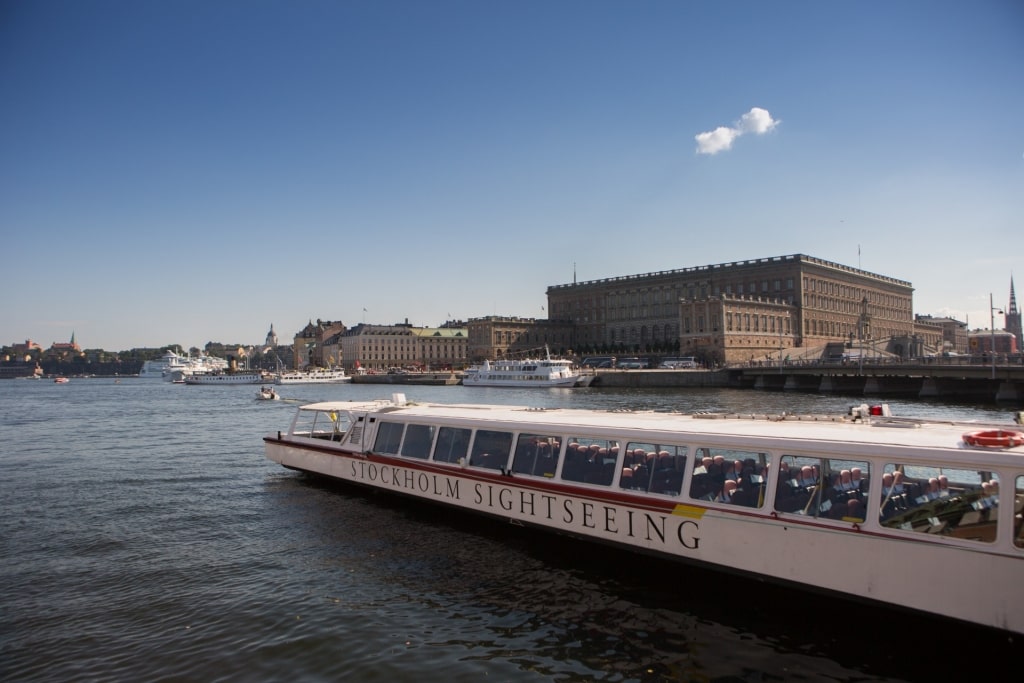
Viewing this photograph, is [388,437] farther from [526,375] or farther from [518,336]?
[518,336]

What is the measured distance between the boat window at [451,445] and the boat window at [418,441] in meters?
0.36

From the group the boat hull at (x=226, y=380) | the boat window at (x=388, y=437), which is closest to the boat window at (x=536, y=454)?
the boat window at (x=388, y=437)

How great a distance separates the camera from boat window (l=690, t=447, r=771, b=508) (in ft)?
35.6

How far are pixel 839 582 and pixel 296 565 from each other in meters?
9.55

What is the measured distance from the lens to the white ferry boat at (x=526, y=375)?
102 meters

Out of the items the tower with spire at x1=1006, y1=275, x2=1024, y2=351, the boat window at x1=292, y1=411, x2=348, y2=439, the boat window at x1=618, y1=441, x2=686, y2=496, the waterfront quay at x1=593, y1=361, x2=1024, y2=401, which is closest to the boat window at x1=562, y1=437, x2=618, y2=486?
A: the boat window at x1=618, y1=441, x2=686, y2=496

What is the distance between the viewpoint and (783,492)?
10531mm

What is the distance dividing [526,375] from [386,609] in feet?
318

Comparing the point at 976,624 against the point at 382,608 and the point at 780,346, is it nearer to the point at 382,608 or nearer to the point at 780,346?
the point at 382,608

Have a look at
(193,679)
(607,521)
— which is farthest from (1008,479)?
(193,679)

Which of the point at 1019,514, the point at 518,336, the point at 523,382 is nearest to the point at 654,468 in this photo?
the point at 1019,514

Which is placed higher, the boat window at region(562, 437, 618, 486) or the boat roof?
the boat roof

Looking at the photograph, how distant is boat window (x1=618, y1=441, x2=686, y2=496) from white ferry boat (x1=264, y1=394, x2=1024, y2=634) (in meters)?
0.02

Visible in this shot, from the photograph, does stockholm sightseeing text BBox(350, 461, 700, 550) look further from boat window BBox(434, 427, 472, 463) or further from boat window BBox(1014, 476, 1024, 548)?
boat window BBox(1014, 476, 1024, 548)
